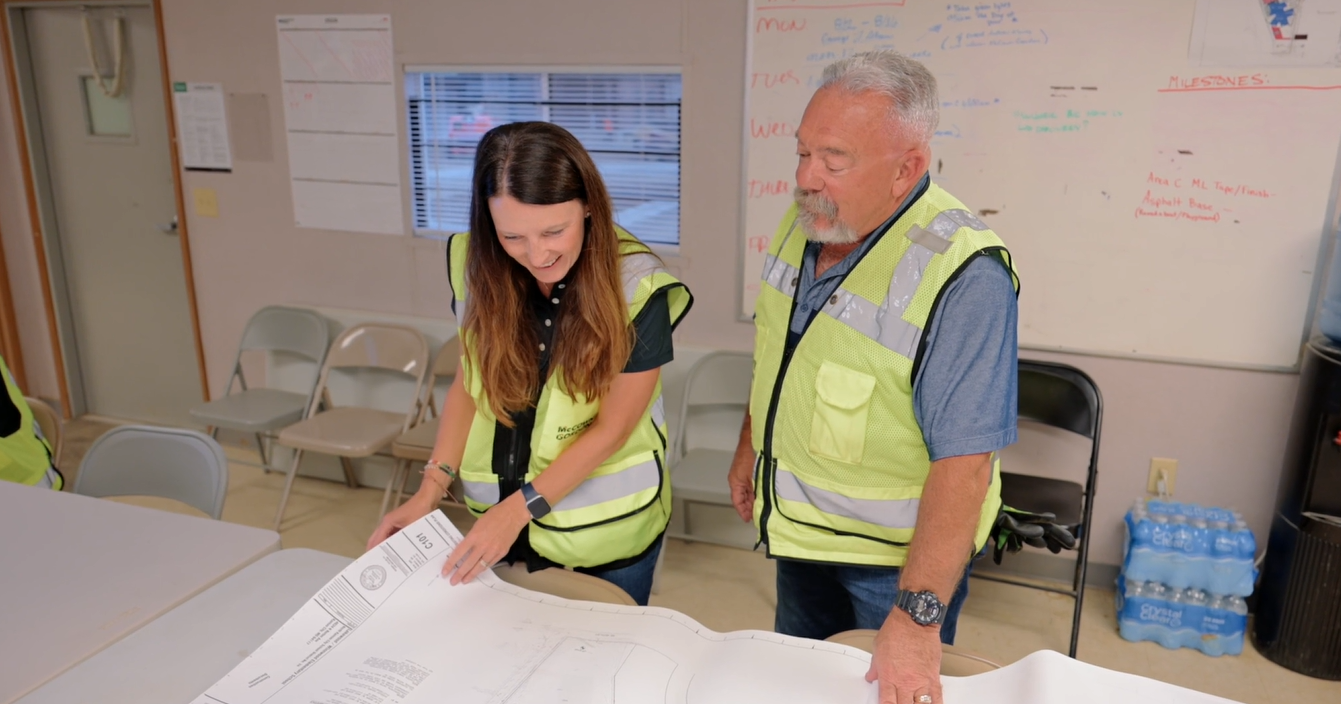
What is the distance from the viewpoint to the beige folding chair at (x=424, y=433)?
3.28 meters

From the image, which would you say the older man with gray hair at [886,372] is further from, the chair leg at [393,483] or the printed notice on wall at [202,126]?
the printed notice on wall at [202,126]

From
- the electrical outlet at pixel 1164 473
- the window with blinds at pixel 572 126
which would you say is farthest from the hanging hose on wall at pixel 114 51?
the electrical outlet at pixel 1164 473

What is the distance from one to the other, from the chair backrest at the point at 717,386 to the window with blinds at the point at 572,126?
501mm

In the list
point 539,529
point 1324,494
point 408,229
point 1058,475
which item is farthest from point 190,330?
point 1324,494

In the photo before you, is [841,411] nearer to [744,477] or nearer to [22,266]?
[744,477]

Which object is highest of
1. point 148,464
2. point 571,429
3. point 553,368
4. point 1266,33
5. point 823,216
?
point 1266,33

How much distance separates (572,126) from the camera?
3.37m

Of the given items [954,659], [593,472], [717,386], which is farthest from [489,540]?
[717,386]

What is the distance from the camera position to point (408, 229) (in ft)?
12.1

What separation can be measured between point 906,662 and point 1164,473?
2290 millimetres

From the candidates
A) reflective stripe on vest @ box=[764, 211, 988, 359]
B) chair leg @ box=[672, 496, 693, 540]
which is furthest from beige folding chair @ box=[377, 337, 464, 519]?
reflective stripe on vest @ box=[764, 211, 988, 359]

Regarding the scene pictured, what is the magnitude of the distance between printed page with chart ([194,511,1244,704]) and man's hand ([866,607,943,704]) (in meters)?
0.03

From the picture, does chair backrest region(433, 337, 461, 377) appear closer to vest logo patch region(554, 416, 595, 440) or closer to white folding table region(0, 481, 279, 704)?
white folding table region(0, 481, 279, 704)

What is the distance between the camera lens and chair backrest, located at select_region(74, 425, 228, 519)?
2131mm
